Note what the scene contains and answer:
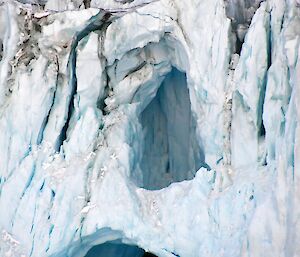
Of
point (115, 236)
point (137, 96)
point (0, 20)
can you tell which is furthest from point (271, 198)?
point (0, 20)

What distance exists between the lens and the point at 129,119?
6.11 m

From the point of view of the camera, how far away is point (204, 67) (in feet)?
18.1

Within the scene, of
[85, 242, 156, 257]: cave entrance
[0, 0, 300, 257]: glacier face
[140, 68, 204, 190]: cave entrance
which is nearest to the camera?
[0, 0, 300, 257]: glacier face

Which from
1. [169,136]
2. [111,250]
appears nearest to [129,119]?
[169,136]

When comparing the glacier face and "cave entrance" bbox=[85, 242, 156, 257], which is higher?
the glacier face

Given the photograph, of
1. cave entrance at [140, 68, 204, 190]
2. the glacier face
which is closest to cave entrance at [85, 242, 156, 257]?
the glacier face

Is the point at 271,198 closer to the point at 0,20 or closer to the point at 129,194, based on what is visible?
the point at 129,194

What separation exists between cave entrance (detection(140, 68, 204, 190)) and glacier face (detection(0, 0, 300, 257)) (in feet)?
1.14

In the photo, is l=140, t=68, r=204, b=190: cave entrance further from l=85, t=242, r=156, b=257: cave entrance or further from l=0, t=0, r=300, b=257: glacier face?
l=85, t=242, r=156, b=257: cave entrance

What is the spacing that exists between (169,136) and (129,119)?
42.5 inches

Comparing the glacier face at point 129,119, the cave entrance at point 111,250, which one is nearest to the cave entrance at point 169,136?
the glacier face at point 129,119

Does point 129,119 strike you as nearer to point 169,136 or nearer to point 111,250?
point 169,136

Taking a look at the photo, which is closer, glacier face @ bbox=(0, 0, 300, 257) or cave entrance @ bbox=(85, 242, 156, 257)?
glacier face @ bbox=(0, 0, 300, 257)

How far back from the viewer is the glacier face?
16.5ft
